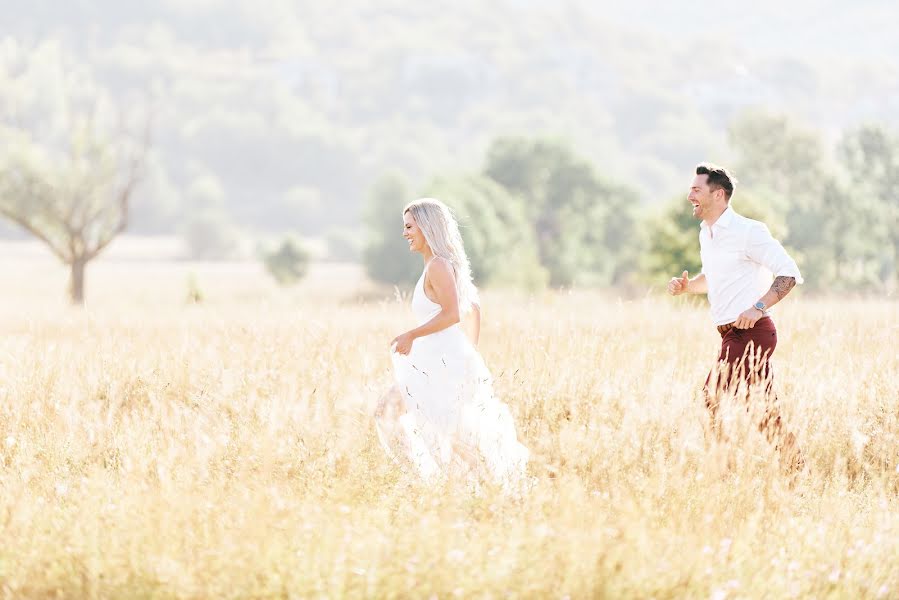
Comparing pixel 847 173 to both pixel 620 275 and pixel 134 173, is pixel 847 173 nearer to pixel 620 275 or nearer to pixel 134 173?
pixel 620 275

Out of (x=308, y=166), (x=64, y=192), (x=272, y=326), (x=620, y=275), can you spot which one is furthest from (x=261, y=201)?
(x=272, y=326)

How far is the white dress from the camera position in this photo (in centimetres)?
592

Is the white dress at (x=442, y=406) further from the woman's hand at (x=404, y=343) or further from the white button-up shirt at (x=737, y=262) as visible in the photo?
the white button-up shirt at (x=737, y=262)

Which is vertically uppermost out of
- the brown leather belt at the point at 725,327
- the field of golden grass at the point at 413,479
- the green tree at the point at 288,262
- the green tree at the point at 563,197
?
the green tree at the point at 563,197

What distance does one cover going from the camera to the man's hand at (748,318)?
6273mm

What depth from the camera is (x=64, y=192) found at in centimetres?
3034

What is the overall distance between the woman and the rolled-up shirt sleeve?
1911 millimetres

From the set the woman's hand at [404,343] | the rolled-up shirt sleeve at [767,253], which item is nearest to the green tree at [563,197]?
the rolled-up shirt sleeve at [767,253]

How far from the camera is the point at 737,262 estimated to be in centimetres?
653

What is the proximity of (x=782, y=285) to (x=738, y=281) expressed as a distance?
1.04 feet

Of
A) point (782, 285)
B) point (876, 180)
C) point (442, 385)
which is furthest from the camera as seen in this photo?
point (876, 180)

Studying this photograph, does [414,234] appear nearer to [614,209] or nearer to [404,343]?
[404,343]

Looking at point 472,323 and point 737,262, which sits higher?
point 737,262

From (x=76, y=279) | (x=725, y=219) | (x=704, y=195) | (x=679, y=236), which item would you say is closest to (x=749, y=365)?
(x=725, y=219)
